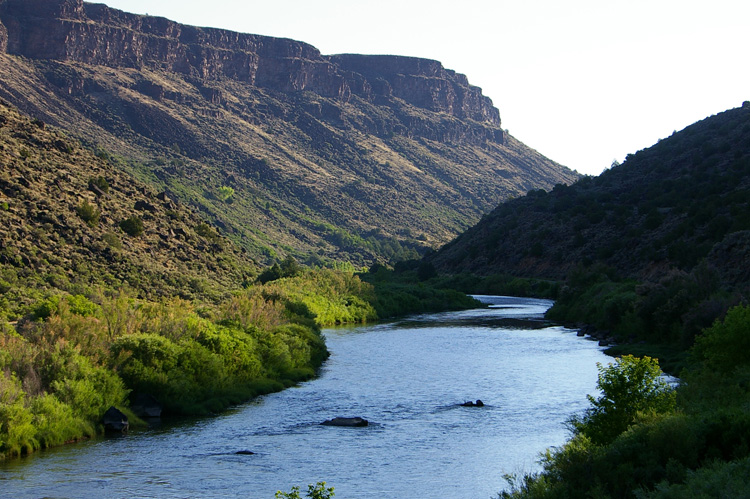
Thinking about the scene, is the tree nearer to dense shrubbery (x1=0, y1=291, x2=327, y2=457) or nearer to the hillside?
dense shrubbery (x1=0, y1=291, x2=327, y2=457)

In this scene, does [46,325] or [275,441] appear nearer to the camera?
[275,441]

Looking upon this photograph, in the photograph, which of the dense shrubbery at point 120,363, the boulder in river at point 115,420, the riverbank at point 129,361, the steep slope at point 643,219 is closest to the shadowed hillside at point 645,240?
the steep slope at point 643,219

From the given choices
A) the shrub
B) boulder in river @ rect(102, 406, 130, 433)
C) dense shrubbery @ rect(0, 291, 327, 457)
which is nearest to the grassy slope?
the shrub

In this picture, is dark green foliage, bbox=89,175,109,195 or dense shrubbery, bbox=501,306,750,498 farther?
dark green foliage, bbox=89,175,109,195

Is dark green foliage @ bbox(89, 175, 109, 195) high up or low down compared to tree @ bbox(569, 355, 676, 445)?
up

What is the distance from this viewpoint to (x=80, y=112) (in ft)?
512

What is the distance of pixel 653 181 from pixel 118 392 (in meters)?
90.0

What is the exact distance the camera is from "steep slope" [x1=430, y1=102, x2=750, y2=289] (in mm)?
77062

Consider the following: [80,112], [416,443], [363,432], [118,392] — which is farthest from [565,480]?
[80,112]

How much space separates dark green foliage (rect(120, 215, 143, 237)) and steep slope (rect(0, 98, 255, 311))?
0.08 meters

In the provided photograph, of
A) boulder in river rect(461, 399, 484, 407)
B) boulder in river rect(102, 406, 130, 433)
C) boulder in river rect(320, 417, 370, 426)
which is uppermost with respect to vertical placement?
boulder in river rect(461, 399, 484, 407)

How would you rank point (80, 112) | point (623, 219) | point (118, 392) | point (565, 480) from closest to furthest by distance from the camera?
1. point (565, 480)
2. point (118, 392)
3. point (623, 219)
4. point (80, 112)

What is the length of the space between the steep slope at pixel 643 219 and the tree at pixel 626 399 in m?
35.8

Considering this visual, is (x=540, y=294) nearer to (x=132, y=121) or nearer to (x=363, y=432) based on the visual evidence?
(x=363, y=432)
